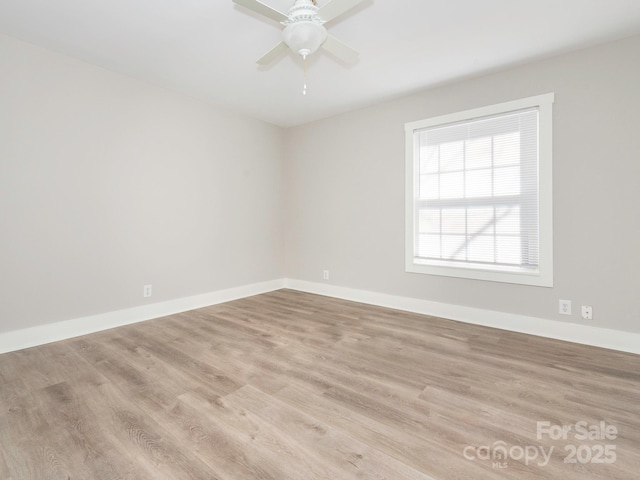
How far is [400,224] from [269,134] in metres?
2.54

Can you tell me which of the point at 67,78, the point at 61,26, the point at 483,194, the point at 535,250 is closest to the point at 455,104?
the point at 483,194

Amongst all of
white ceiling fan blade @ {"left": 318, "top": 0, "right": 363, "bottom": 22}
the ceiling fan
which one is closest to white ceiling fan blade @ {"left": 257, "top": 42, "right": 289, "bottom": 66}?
the ceiling fan

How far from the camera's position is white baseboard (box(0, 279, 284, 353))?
263cm

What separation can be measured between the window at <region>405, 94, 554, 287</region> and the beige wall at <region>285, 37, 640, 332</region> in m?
0.10

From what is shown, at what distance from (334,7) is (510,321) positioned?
10.2ft

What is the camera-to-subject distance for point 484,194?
128 inches

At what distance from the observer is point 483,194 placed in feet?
10.7

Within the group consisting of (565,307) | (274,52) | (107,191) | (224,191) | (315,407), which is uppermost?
(274,52)

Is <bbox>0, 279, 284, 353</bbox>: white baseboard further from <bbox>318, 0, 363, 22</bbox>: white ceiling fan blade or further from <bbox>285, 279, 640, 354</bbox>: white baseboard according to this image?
<bbox>318, 0, 363, 22</bbox>: white ceiling fan blade

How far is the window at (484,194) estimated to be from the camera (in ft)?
9.58

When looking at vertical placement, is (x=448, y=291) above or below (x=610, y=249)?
below

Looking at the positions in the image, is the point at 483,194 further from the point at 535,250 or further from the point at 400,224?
the point at 400,224

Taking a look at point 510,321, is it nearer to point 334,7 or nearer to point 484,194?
point 484,194

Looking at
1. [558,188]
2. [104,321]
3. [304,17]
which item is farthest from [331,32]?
[104,321]
